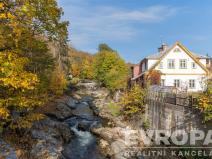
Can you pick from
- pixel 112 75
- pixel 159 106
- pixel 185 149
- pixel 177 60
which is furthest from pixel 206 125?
pixel 112 75

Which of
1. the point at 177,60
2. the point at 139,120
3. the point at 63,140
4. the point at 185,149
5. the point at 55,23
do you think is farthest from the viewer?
the point at 177,60

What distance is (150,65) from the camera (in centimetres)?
5506

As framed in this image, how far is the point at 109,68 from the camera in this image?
67.4 meters

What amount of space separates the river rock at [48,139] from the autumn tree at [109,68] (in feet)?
107

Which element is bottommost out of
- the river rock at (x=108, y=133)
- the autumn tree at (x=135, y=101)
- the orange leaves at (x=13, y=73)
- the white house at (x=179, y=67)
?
the river rock at (x=108, y=133)

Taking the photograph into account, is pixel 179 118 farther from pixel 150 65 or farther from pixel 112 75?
pixel 112 75

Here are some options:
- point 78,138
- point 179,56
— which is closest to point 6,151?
point 78,138

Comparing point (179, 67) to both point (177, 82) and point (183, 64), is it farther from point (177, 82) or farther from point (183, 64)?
point (177, 82)

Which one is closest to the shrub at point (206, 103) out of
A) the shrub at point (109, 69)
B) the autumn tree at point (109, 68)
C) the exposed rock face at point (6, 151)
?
the exposed rock face at point (6, 151)

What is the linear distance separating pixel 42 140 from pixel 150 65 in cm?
3603

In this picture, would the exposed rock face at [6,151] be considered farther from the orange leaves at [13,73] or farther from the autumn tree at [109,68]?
the autumn tree at [109,68]

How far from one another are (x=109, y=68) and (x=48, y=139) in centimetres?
4502

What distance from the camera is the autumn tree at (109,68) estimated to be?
199ft

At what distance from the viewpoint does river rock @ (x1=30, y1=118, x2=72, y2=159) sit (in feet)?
65.4
